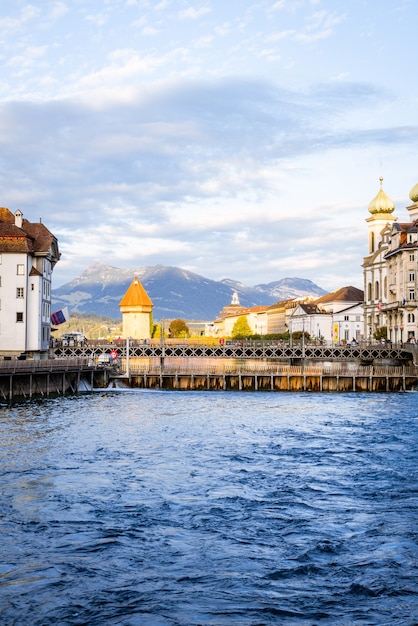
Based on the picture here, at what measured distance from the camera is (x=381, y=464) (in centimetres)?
3306

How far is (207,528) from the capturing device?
2230cm

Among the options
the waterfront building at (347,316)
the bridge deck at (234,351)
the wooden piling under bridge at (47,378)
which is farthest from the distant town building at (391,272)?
the wooden piling under bridge at (47,378)

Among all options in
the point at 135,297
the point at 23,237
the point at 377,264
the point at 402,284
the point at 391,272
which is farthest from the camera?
the point at 135,297

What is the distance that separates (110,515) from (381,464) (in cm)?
1385

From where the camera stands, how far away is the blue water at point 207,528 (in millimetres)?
16672

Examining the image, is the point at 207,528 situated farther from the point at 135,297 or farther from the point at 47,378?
the point at 135,297

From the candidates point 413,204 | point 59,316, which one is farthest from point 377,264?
point 59,316

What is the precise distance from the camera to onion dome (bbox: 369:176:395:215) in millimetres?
141750

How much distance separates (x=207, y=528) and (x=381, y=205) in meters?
126

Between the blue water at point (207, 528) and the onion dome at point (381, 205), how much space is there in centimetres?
10326

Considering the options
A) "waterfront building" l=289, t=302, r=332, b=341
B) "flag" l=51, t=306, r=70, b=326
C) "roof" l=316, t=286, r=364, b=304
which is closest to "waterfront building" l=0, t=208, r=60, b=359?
"flag" l=51, t=306, r=70, b=326

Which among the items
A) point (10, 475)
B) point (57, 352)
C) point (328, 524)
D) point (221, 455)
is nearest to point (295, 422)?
point (221, 455)

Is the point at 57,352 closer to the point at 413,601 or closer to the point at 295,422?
the point at 295,422

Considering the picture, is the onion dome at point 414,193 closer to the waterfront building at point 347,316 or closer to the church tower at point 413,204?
the church tower at point 413,204
